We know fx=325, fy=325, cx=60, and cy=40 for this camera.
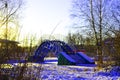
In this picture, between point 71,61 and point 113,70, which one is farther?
point 71,61

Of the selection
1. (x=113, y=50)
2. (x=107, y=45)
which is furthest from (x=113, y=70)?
(x=113, y=50)

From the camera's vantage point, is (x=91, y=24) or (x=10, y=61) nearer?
(x=10, y=61)

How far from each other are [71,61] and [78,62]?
222cm

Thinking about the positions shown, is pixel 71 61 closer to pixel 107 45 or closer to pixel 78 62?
pixel 78 62

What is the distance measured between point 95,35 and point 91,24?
1171mm

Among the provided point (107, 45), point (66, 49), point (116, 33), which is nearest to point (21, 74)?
point (116, 33)

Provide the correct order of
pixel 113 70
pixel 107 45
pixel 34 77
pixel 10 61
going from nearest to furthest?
pixel 10 61 < pixel 34 77 < pixel 107 45 < pixel 113 70

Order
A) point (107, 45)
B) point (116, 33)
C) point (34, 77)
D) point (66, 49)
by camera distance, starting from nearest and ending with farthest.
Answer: point (34, 77)
point (116, 33)
point (107, 45)
point (66, 49)

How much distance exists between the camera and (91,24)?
2988 centimetres

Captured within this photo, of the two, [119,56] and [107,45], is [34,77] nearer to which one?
[119,56]

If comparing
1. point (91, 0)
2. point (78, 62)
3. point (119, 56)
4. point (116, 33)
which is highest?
point (91, 0)

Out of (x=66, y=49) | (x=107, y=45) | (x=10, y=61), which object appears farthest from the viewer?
(x=66, y=49)

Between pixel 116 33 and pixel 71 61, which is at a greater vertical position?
pixel 116 33

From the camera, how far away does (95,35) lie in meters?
29.4
